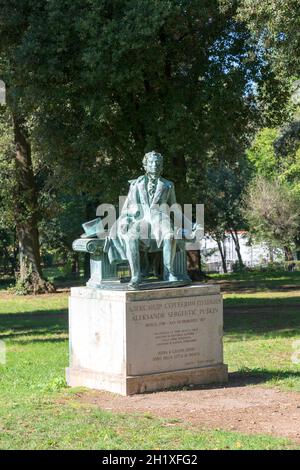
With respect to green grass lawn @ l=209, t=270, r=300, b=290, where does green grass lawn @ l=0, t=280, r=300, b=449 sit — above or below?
below

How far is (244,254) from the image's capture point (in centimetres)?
6838

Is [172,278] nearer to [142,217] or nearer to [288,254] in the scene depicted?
[142,217]

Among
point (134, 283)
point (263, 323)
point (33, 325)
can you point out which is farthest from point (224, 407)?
point (33, 325)

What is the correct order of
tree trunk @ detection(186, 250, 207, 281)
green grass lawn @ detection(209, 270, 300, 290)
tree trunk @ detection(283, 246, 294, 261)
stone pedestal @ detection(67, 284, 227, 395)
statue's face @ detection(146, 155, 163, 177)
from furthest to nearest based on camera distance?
tree trunk @ detection(283, 246, 294, 261) < green grass lawn @ detection(209, 270, 300, 290) < tree trunk @ detection(186, 250, 207, 281) < statue's face @ detection(146, 155, 163, 177) < stone pedestal @ detection(67, 284, 227, 395)

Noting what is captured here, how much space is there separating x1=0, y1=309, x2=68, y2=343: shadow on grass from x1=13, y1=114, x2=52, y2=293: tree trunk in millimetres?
7508

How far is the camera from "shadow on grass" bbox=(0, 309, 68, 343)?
60.8ft

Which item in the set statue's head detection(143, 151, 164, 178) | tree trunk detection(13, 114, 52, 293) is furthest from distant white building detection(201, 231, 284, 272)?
statue's head detection(143, 151, 164, 178)

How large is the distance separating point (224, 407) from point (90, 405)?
160 cm

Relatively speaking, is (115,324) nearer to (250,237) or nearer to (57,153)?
(57,153)

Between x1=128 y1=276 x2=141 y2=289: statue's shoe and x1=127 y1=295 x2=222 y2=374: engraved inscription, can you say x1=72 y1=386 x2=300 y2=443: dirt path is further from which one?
x1=128 y1=276 x2=141 y2=289: statue's shoe

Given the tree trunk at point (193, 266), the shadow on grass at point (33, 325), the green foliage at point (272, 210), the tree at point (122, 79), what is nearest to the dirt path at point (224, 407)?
the shadow on grass at point (33, 325)

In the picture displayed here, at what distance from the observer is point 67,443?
7.52 m
